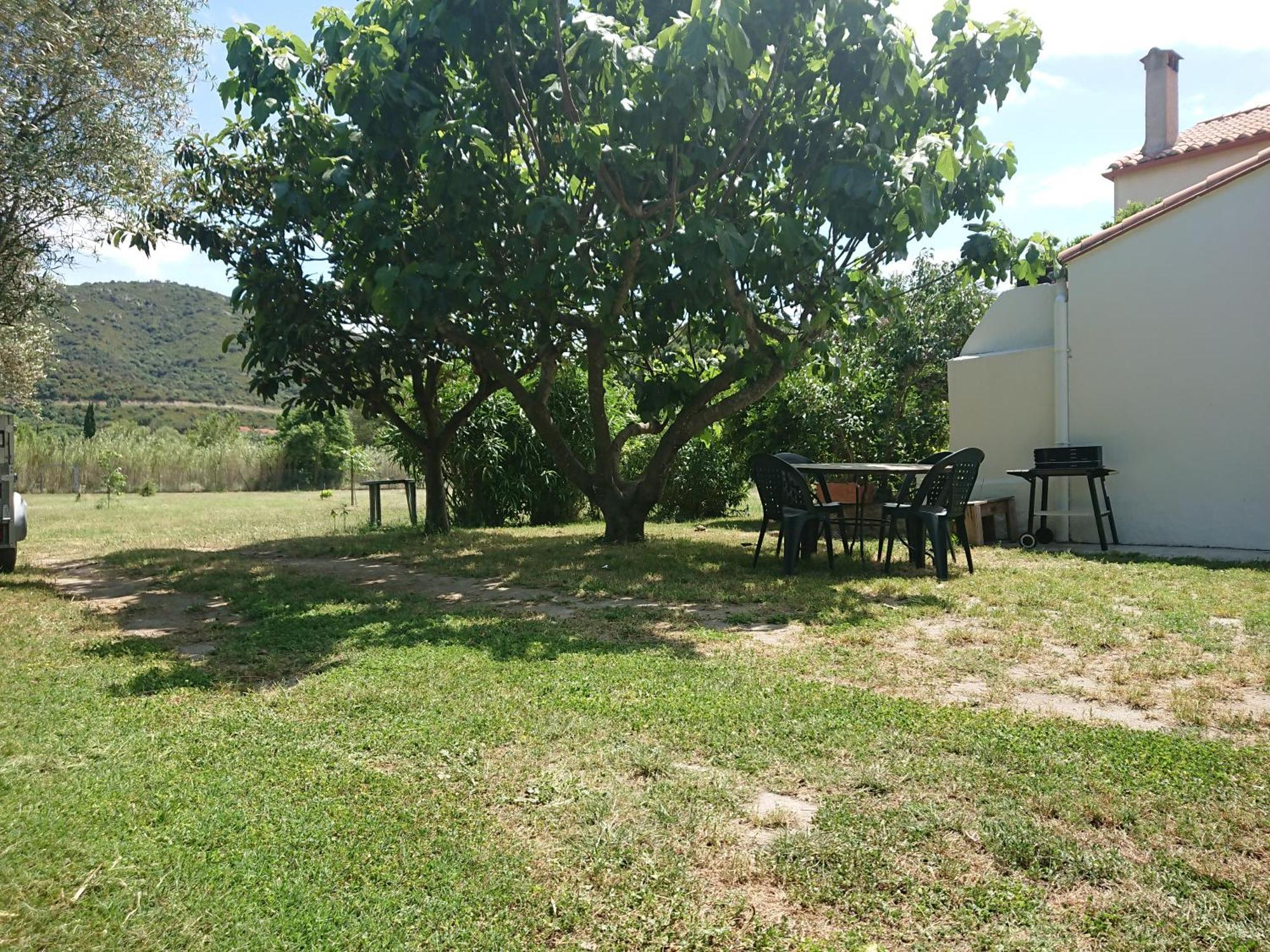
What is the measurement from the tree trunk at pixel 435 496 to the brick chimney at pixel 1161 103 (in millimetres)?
18340

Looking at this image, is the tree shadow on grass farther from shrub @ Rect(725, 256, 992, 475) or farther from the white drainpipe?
shrub @ Rect(725, 256, 992, 475)

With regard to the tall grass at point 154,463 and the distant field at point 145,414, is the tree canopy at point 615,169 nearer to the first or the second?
the tall grass at point 154,463

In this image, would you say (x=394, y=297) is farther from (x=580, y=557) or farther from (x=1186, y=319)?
(x=1186, y=319)

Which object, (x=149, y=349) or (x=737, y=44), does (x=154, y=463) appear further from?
(x=149, y=349)

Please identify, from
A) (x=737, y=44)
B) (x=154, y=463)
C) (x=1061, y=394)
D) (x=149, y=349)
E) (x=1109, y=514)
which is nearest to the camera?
(x=737, y=44)

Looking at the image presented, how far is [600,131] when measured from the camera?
702cm

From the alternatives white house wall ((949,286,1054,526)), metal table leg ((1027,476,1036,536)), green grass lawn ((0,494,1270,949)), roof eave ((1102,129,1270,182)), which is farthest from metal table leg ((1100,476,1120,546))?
roof eave ((1102,129,1270,182))

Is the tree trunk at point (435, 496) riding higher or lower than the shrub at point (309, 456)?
lower

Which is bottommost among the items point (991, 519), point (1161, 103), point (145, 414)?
point (991, 519)

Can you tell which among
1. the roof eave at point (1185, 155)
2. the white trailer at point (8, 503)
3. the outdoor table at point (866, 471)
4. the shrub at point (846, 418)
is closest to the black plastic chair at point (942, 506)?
the outdoor table at point (866, 471)

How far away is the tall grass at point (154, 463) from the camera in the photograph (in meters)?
30.3

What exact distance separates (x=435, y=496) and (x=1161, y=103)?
63.7 ft


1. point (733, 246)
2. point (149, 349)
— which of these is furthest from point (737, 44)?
point (149, 349)

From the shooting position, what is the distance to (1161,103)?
20.8 m
